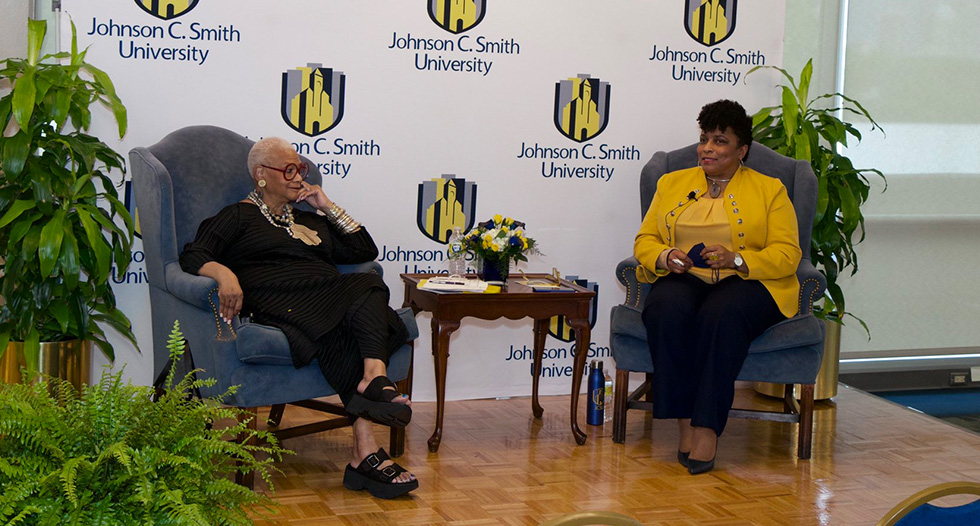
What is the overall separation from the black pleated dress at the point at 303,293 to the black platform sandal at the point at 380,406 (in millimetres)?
81

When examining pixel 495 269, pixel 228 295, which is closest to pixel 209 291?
pixel 228 295

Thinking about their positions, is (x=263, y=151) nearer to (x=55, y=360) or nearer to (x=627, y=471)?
(x=55, y=360)

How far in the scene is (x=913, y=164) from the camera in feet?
18.5

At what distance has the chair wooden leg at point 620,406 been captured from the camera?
414cm

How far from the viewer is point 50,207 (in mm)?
3652

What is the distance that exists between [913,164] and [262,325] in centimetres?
390

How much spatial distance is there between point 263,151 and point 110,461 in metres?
2.61

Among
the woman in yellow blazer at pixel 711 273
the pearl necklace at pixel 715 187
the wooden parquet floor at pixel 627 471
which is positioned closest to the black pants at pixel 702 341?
the woman in yellow blazer at pixel 711 273

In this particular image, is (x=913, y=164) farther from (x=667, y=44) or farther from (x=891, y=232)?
(x=667, y=44)

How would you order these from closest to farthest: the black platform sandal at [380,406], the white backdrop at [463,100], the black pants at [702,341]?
the black platform sandal at [380,406]
the black pants at [702,341]
the white backdrop at [463,100]

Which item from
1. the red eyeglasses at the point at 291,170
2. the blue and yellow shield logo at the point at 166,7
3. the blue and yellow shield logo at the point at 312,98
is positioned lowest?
the red eyeglasses at the point at 291,170

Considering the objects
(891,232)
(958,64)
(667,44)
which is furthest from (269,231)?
(958,64)

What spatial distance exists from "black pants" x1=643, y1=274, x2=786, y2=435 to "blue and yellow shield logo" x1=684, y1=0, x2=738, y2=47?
157cm

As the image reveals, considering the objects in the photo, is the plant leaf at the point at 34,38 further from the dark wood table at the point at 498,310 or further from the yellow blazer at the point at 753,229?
the yellow blazer at the point at 753,229
